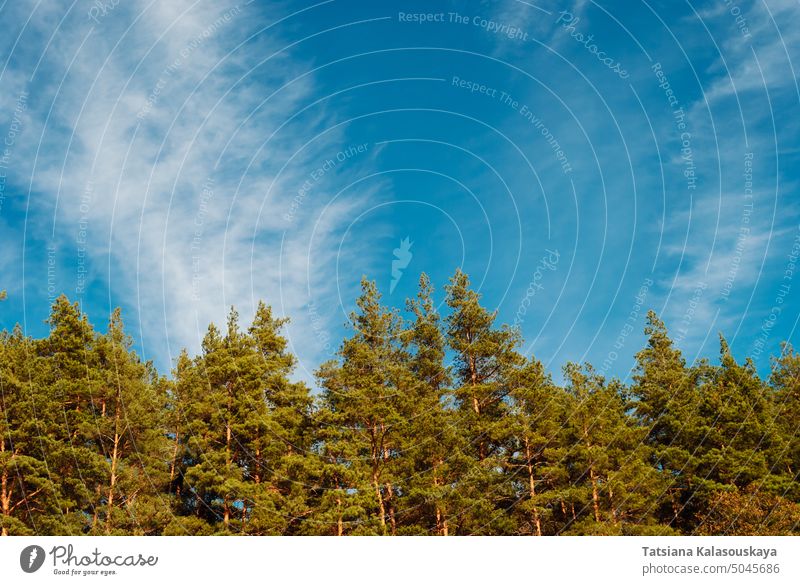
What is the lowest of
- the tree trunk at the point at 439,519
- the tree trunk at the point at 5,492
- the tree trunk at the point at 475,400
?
the tree trunk at the point at 439,519

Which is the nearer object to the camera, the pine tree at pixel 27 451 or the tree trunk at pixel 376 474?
Answer: the pine tree at pixel 27 451

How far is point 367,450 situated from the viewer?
3953cm

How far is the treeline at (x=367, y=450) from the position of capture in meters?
36.9

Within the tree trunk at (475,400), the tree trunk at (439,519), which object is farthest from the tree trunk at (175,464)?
the tree trunk at (475,400)

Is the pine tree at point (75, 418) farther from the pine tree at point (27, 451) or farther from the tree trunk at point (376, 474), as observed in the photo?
the tree trunk at point (376, 474)

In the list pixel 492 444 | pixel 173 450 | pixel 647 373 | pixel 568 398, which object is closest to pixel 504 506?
pixel 492 444

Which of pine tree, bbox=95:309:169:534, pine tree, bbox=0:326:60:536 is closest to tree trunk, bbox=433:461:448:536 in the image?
pine tree, bbox=95:309:169:534

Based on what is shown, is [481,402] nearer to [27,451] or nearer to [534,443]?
[534,443]

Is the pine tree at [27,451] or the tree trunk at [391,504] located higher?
the pine tree at [27,451]

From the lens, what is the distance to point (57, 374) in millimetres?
39844

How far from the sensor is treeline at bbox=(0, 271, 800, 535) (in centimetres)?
3688

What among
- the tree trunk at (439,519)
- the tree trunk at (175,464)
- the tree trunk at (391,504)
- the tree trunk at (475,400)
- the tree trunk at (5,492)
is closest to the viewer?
the tree trunk at (5,492)

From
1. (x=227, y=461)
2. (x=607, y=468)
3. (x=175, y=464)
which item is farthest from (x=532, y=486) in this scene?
(x=175, y=464)
